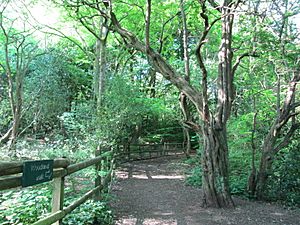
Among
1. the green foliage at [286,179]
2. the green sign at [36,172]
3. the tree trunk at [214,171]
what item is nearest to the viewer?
the green sign at [36,172]

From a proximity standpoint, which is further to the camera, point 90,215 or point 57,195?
point 90,215

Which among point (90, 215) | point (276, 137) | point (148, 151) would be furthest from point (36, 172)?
point (148, 151)

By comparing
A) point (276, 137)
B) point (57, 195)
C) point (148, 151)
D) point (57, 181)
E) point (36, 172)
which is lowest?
point (148, 151)

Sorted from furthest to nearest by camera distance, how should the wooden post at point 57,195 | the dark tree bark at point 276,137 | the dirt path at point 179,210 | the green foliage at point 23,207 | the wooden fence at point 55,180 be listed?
1. the dark tree bark at point 276,137
2. the dirt path at point 179,210
3. the green foliage at point 23,207
4. the wooden post at point 57,195
5. the wooden fence at point 55,180

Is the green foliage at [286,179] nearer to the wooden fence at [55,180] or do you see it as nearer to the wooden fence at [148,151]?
the wooden fence at [55,180]

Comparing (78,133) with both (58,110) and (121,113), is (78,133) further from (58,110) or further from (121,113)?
(58,110)

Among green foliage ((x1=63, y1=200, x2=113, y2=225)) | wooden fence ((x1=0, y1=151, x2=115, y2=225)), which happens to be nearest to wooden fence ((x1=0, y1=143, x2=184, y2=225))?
wooden fence ((x1=0, y1=151, x2=115, y2=225))

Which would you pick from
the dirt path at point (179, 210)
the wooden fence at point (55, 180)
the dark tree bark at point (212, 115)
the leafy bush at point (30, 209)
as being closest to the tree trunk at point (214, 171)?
the dark tree bark at point (212, 115)

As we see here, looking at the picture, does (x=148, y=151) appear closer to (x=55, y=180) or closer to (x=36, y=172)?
(x=55, y=180)

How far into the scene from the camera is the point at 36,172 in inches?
112

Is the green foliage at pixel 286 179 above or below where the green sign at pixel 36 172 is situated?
below

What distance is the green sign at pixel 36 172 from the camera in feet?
8.88

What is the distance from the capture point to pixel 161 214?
6000 millimetres

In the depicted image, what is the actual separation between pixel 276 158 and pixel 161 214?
436 centimetres
